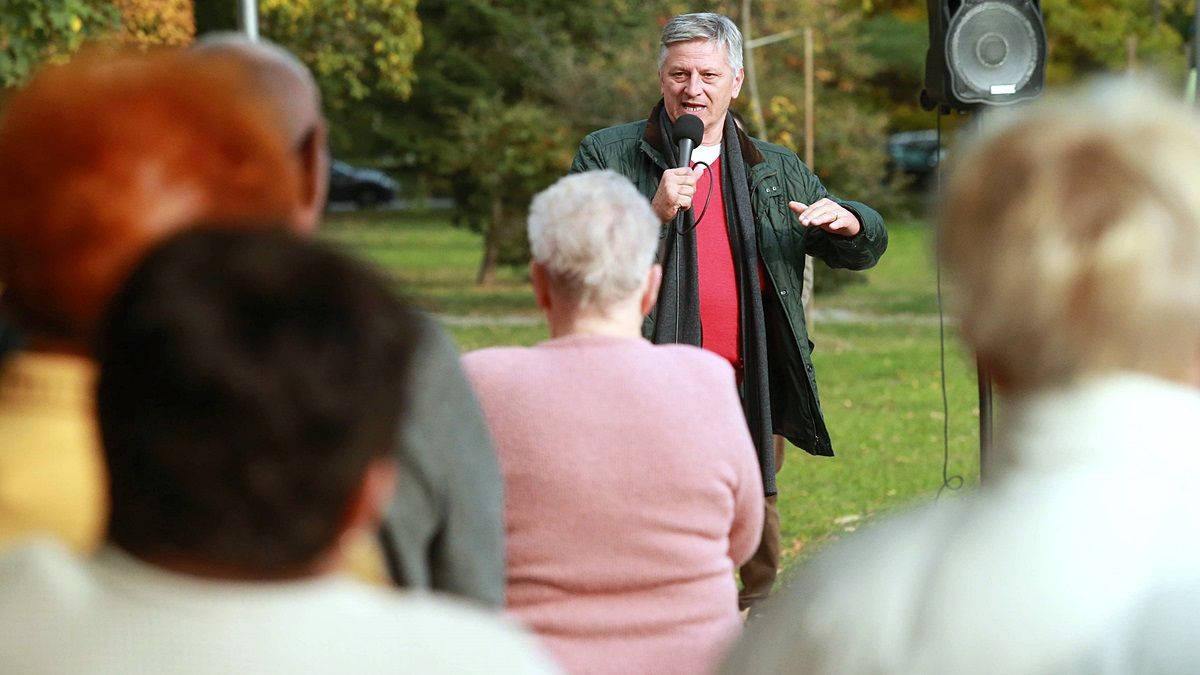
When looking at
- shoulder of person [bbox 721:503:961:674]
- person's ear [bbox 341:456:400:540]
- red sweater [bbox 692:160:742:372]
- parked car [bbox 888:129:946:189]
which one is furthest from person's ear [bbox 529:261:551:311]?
parked car [bbox 888:129:946:189]

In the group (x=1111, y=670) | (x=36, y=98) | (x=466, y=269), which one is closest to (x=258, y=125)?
(x=36, y=98)

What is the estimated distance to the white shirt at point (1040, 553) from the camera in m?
1.70

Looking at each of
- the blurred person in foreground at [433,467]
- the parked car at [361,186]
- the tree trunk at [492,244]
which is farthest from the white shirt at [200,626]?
the parked car at [361,186]

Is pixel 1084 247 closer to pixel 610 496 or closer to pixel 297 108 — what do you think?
pixel 297 108

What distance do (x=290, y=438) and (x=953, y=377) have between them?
13.3 metres

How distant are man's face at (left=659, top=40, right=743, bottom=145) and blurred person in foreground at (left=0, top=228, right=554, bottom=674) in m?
3.88

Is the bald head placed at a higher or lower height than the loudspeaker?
higher

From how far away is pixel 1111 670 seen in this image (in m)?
1.69

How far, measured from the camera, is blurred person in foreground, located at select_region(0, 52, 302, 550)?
2076 millimetres

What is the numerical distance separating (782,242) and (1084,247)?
3.65 m

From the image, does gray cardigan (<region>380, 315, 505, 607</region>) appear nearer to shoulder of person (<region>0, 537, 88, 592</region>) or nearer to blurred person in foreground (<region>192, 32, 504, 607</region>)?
blurred person in foreground (<region>192, 32, 504, 607</region>)

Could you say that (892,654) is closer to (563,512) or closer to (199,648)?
(199,648)

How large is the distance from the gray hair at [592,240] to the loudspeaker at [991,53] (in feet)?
10.6

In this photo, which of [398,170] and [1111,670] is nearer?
[1111,670]
